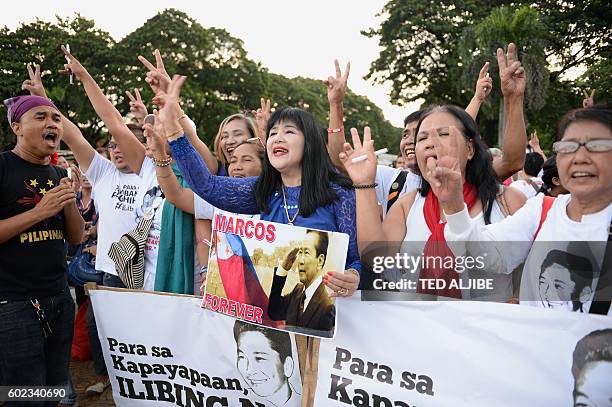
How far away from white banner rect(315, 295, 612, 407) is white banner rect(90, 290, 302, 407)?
305 millimetres

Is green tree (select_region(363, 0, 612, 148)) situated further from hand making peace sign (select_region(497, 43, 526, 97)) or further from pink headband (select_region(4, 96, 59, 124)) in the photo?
pink headband (select_region(4, 96, 59, 124))

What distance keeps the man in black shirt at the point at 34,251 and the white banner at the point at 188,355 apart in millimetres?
271

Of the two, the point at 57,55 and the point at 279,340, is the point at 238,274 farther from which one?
the point at 57,55

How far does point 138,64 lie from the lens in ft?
93.2

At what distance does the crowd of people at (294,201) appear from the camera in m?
2.02

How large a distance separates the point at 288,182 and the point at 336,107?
0.82m

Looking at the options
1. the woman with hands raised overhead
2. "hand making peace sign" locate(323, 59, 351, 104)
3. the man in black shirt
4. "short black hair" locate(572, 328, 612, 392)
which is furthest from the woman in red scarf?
the man in black shirt

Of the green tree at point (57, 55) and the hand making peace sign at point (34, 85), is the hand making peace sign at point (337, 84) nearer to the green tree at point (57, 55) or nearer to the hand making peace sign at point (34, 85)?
the hand making peace sign at point (34, 85)

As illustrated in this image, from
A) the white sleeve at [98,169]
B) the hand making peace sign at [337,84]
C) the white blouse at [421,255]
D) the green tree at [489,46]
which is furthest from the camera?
the green tree at [489,46]

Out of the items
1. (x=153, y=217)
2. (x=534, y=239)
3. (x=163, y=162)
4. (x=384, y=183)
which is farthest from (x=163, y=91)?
(x=534, y=239)

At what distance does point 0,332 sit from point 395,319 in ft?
6.64

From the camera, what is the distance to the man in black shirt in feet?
9.00

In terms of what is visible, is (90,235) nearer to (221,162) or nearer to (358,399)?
(221,162)

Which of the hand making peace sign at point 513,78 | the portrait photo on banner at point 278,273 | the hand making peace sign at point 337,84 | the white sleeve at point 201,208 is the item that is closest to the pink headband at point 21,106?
the white sleeve at point 201,208
